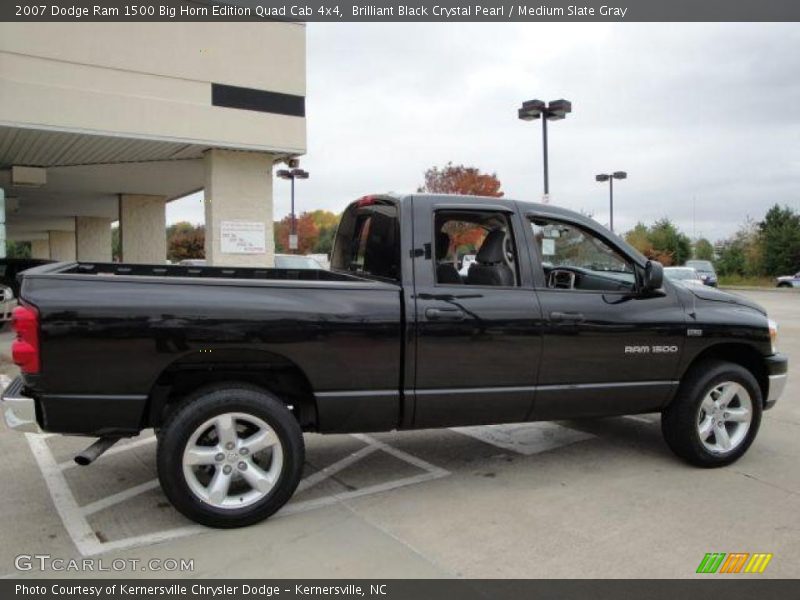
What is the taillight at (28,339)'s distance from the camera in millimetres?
3467

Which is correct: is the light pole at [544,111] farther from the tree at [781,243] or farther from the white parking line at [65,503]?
the tree at [781,243]

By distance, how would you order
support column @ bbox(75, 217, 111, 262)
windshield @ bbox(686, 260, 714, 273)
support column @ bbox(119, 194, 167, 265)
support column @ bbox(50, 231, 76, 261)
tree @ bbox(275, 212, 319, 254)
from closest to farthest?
support column @ bbox(119, 194, 167, 265)
support column @ bbox(75, 217, 111, 262)
windshield @ bbox(686, 260, 714, 273)
support column @ bbox(50, 231, 76, 261)
tree @ bbox(275, 212, 319, 254)

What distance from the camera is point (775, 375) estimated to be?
513 centimetres

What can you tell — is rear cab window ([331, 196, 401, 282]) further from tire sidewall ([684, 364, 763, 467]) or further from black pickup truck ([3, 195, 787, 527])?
tire sidewall ([684, 364, 763, 467])

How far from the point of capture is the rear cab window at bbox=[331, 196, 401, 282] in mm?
4461

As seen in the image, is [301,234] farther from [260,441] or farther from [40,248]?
[260,441]

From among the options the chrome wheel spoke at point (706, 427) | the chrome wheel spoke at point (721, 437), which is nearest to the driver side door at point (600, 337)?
the chrome wheel spoke at point (706, 427)

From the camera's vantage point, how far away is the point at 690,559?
3.48m

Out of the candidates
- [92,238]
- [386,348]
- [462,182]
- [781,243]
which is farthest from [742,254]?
[386,348]

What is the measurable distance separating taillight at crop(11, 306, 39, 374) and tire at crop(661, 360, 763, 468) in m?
4.22

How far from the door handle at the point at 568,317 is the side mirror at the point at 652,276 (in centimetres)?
58

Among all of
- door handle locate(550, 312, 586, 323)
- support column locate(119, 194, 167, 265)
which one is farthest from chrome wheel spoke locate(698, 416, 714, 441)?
support column locate(119, 194, 167, 265)
